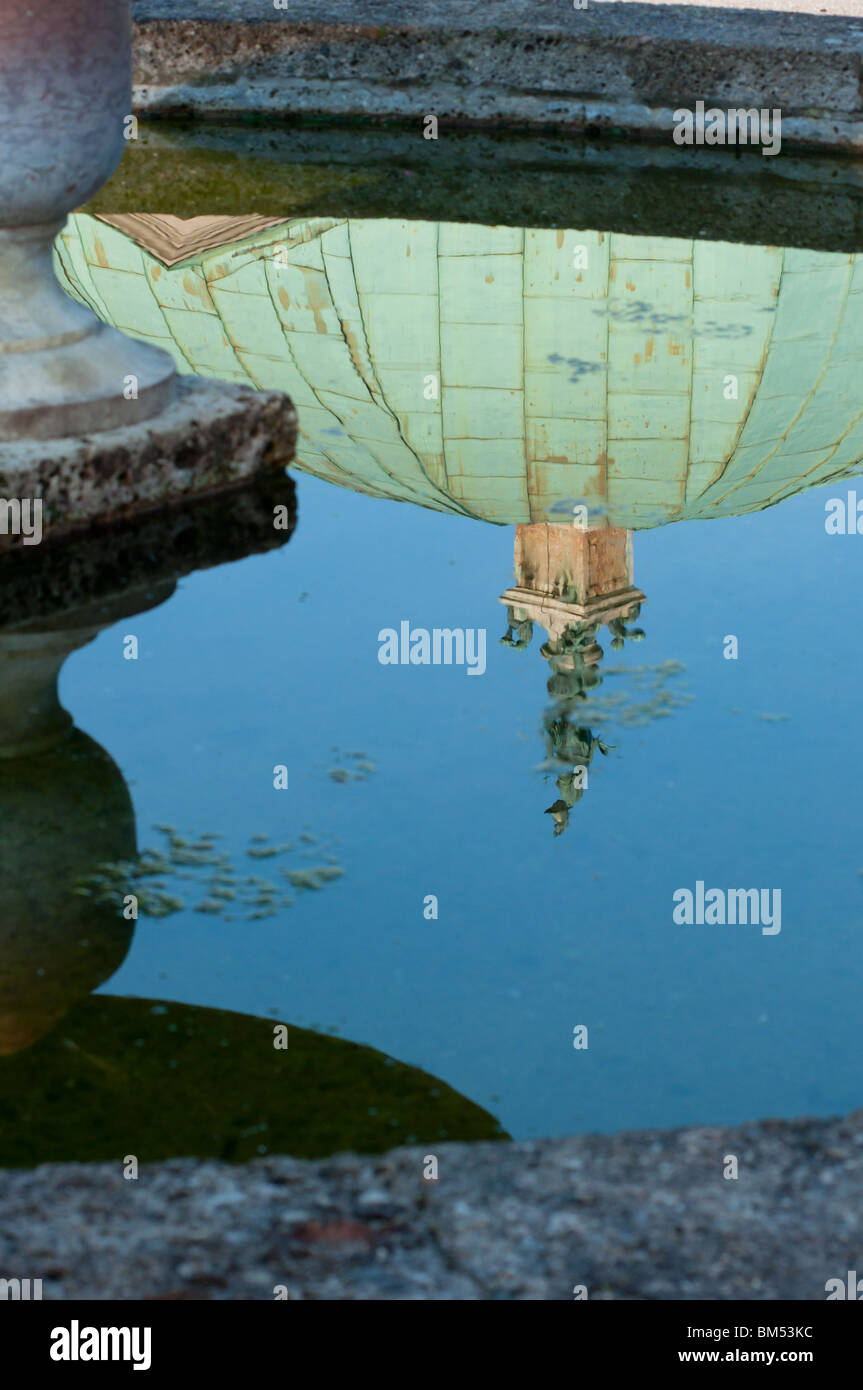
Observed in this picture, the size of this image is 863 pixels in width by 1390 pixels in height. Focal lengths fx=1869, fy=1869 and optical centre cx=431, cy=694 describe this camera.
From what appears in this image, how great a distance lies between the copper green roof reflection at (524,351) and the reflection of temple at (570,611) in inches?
9.3

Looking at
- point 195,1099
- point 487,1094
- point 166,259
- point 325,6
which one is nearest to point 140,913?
point 195,1099

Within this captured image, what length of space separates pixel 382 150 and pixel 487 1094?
752cm

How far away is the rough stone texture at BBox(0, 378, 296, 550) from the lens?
5098mm

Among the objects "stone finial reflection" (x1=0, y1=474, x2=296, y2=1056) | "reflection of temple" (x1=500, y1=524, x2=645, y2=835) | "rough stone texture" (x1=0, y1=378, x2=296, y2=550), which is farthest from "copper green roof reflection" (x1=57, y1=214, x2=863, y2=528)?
"stone finial reflection" (x1=0, y1=474, x2=296, y2=1056)

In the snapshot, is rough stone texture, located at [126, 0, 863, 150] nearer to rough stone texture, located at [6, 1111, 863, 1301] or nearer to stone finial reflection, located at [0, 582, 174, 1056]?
stone finial reflection, located at [0, 582, 174, 1056]

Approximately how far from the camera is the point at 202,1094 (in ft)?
10.0

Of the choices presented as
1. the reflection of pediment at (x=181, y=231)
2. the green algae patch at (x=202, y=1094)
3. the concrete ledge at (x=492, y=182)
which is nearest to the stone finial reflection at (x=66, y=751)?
the green algae patch at (x=202, y=1094)

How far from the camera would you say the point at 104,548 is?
5.15 m

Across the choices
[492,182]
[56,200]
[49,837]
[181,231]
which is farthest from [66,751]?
[492,182]

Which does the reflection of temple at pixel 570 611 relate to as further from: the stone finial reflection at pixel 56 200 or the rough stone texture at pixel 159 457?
the stone finial reflection at pixel 56 200

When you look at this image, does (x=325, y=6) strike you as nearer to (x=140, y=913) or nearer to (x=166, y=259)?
(x=166, y=259)

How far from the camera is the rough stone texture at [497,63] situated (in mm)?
9672

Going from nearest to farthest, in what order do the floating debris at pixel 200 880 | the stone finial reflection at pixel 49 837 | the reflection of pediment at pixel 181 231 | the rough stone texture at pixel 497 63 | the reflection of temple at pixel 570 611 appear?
the stone finial reflection at pixel 49 837, the floating debris at pixel 200 880, the reflection of temple at pixel 570 611, the reflection of pediment at pixel 181 231, the rough stone texture at pixel 497 63
